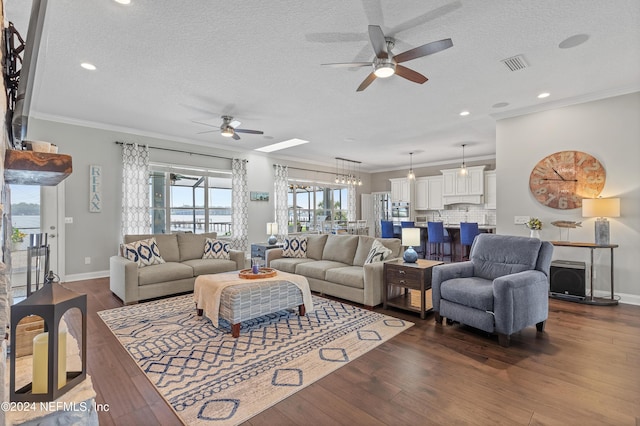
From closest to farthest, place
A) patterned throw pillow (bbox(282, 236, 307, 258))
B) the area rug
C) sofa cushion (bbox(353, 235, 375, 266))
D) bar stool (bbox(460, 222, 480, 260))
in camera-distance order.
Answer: the area rug → sofa cushion (bbox(353, 235, 375, 266)) → patterned throw pillow (bbox(282, 236, 307, 258)) → bar stool (bbox(460, 222, 480, 260))

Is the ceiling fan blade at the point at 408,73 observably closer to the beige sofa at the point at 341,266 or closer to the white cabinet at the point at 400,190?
the beige sofa at the point at 341,266

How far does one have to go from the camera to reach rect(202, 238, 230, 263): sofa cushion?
17.0 feet

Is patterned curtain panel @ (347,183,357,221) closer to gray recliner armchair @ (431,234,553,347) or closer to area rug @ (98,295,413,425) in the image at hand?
area rug @ (98,295,413,425)

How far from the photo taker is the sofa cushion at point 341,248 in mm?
4734

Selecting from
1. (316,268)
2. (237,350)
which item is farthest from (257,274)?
(316,268)

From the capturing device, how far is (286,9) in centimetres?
248

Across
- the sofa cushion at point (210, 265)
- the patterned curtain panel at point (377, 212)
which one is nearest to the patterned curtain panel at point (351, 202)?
the patterned curtain panel at point (377, 212)

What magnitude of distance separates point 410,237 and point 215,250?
10.6 ft

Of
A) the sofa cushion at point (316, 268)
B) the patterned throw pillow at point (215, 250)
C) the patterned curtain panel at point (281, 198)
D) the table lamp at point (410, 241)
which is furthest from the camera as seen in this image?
the patterned curtain panel at point (281, 198)

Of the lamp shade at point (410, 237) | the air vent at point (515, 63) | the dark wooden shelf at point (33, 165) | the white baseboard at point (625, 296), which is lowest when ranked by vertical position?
the white baseboard at point (625, 296)

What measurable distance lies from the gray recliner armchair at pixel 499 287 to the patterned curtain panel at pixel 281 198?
539 cm

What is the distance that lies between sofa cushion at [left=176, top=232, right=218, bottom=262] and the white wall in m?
5.05

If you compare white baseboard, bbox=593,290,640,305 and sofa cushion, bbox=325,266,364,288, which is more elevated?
sofa cushion, bbox=325,266,364,288

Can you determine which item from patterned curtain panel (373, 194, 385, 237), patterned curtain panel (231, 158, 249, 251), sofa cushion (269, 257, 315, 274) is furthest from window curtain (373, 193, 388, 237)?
sofa cushion (269, 257, 315, 274)
